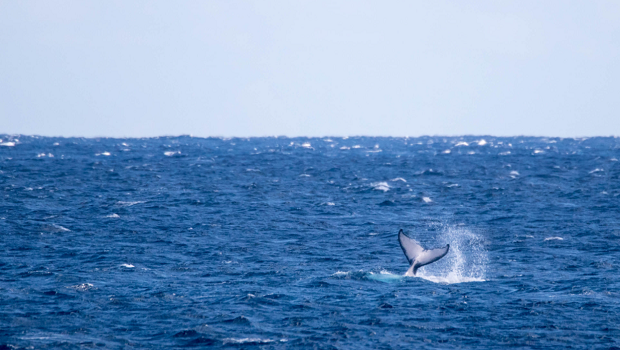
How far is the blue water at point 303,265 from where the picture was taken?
15453mm

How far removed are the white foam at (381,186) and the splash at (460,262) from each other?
15.8 metres

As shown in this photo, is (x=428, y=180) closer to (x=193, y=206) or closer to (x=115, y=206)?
(x=193, y=206)

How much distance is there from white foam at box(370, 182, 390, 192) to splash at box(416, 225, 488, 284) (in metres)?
15.8

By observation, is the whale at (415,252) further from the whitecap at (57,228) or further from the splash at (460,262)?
the whitecap at (57,228)

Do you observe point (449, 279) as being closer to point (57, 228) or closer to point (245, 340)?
point (245, 340)

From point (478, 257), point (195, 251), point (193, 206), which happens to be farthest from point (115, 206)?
point (478, 257)

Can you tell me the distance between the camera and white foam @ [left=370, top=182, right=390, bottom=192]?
4736 centimetres

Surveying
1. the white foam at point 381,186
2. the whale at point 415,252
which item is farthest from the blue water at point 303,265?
the whale at point 415,252

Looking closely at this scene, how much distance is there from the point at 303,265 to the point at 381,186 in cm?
2597

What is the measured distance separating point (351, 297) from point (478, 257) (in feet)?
26.7

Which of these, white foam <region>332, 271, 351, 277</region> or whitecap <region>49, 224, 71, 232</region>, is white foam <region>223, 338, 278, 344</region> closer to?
white foam <region>332, 271, 351, 277</region>

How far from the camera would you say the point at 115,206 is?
1454 inches

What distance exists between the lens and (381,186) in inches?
1923

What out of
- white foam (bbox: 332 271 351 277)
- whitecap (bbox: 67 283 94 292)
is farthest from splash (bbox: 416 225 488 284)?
whitecap (bbox: 67 283 94 292)
